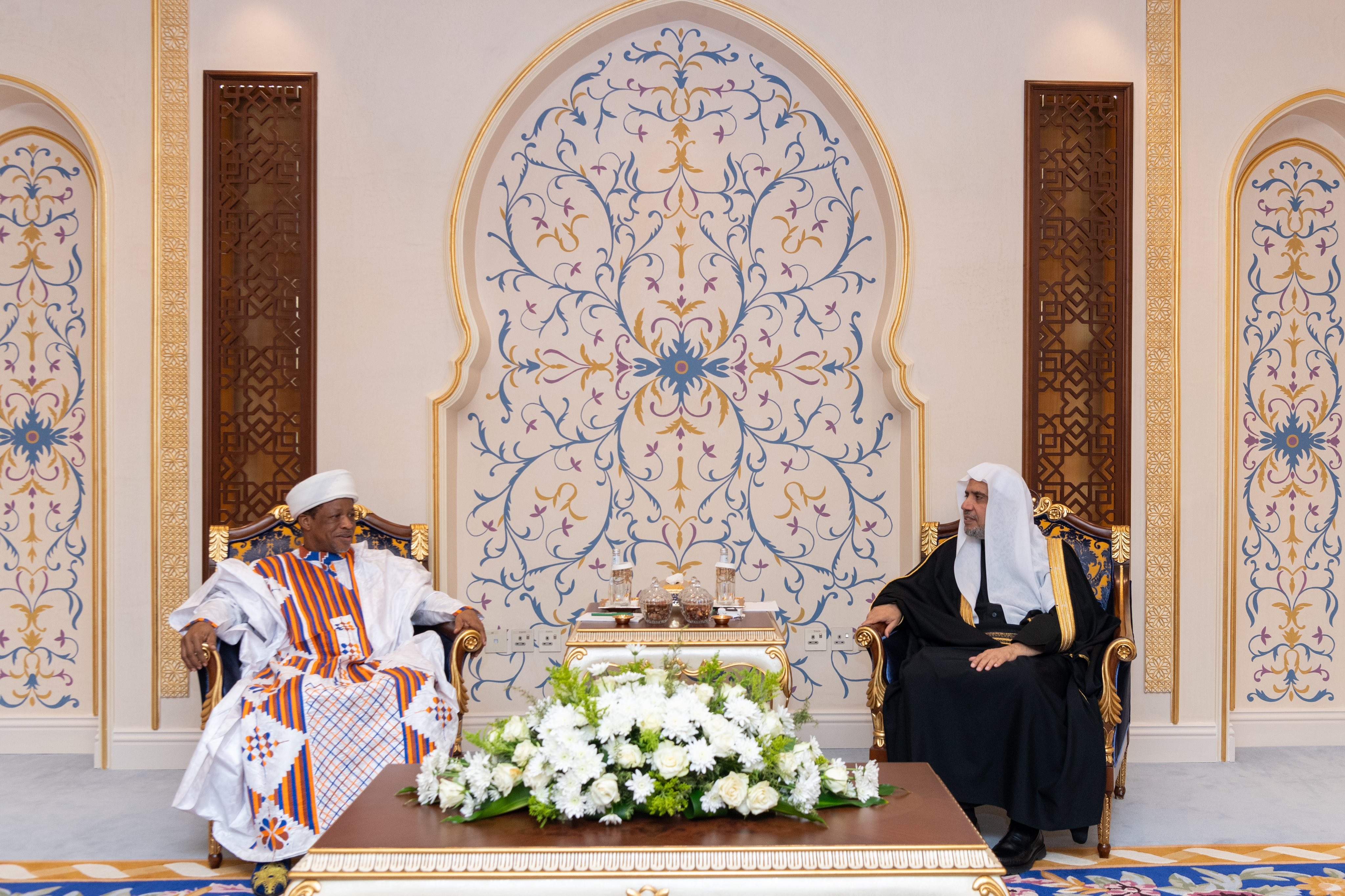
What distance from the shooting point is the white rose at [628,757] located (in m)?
1.86

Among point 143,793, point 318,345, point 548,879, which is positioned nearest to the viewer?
point 548,879

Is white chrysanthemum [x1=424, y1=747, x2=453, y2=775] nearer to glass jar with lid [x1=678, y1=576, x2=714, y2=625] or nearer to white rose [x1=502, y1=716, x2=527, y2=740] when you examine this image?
white rose [x1=502, y1=716, x2=527, y2=740]

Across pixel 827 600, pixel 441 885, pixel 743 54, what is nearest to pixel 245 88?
pixel 743 54

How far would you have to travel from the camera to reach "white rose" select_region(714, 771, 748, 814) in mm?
1854

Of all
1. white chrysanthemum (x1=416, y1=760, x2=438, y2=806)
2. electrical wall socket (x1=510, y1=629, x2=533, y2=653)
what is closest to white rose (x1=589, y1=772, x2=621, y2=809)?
white chrysanthemum (x1=416, y1=760, x2=438, y2=806)

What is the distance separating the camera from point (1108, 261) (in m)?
4.45

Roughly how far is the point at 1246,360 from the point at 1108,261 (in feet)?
2.71

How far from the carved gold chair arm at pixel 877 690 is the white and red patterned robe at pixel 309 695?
142 centimetres

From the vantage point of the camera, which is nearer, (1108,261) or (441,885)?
(441,885)

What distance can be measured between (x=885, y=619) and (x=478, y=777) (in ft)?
6.66

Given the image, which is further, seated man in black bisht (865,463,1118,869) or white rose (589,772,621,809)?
seated man in black bisht (865,463,1118,869)

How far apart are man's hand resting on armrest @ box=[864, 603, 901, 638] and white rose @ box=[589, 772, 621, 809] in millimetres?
1896

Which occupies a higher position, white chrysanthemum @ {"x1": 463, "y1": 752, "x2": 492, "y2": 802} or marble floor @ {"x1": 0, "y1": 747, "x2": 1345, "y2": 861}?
white chrysanthemum @ {"x1": 463, "y1": 752, "x2": 492, "y2": 802}

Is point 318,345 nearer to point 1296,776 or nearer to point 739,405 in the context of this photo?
point 739,405
